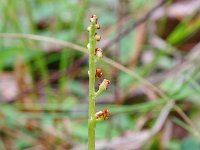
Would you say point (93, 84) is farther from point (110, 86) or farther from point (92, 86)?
point (110, 86)

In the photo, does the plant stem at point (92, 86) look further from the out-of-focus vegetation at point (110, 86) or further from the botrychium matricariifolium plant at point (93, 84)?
the out-of-focus vegetation at point (110, 86)

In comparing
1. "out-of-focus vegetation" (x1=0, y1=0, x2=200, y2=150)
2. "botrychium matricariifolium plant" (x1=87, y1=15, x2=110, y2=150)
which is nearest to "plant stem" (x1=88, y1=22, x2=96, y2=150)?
"botrychium matricariifolium plant" (x1=87, y1=15, x2=110, y2=150)

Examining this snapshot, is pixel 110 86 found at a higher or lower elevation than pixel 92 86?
higher

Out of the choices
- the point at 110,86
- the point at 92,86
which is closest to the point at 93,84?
the point at 92,86

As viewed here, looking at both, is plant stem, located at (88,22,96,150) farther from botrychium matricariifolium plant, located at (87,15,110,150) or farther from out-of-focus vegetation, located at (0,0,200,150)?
out-of-focus vegetation, located at (0,0,200,150)

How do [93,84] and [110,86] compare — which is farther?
[110,86]

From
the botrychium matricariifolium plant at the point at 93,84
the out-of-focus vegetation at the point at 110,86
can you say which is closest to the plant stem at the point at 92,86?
the botrychium matricariifolium plant at the point at 93,84

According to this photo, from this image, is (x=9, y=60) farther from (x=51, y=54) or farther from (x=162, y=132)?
(x=162, y=132)

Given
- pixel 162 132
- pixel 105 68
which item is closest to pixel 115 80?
pixel 105 68
